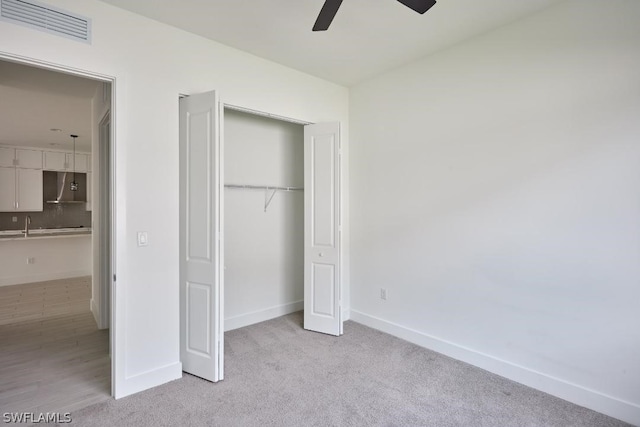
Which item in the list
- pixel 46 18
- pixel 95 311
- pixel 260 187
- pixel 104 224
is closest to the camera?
pixel 46 18

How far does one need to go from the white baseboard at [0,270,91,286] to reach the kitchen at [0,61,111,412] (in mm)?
14

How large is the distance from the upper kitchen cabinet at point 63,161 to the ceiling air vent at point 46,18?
6.08 metres

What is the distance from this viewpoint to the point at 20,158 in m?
6.53

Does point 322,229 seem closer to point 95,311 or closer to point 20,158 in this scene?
point 95,311

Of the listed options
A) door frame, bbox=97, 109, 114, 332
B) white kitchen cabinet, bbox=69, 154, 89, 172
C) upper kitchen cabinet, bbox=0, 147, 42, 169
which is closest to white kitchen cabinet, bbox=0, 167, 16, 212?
upper kitchen cabinet, bbox=0, 147, 42, 169


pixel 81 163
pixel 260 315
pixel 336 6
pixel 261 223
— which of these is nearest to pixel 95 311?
pixel 260 315

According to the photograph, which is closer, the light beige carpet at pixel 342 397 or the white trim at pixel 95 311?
the light beige carpet at pixel 342 397

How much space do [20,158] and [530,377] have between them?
29.1 feet

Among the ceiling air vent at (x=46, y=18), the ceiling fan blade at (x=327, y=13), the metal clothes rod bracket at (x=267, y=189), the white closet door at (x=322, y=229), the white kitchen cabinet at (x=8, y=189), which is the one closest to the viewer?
the ceiling fan blade at (x=327, y=13)

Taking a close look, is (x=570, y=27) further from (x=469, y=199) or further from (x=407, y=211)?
(x=407, y=211)

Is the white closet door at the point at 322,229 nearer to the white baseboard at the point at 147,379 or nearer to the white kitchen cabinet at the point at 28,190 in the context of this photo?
the white baseboard at the point at 147,379

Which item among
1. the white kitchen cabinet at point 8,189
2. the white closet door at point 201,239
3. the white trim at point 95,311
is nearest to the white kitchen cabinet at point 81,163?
the white kitchen cabinet at point 8,189

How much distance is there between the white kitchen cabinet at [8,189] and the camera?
636 centimetres

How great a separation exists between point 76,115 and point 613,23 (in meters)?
5.92
